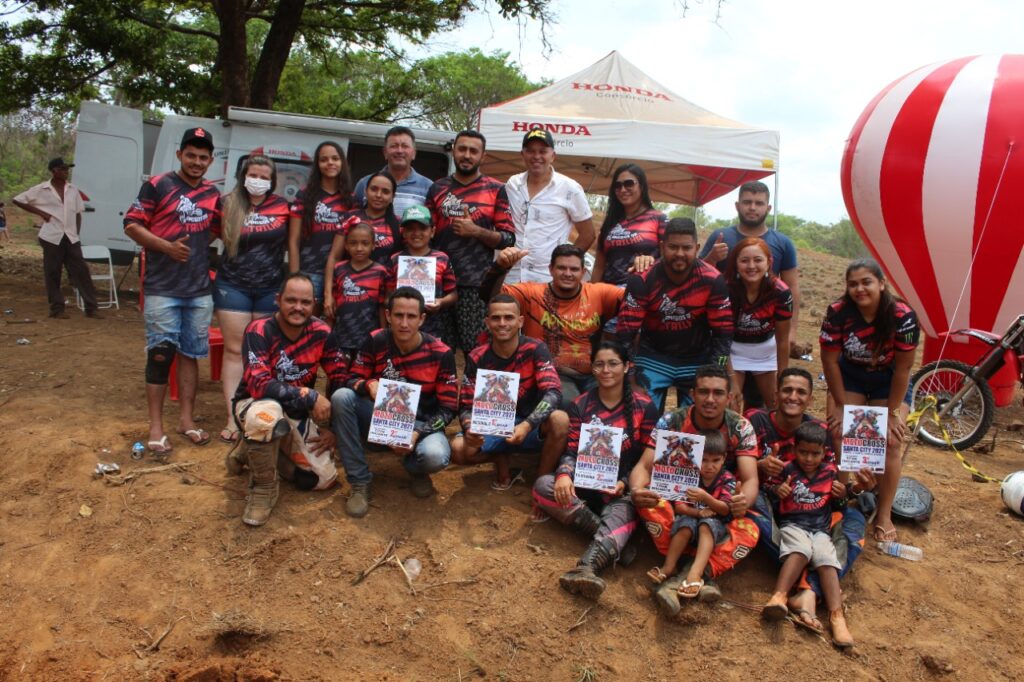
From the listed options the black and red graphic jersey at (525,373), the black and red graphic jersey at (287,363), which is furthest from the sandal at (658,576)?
the black and red graphic jersey at (287,363)

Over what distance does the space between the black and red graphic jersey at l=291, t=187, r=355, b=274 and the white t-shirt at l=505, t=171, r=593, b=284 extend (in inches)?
49.1

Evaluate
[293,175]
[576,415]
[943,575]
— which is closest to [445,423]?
[576,415]

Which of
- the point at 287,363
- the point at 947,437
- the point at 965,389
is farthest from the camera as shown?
the point at 965,389

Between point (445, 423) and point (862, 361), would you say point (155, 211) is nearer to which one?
point (445, 423)

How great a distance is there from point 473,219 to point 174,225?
200 centimetres

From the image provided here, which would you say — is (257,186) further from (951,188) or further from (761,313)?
(951,188)

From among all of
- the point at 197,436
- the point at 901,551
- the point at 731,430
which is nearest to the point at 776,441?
the point at 731,430

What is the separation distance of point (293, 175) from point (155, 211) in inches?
157

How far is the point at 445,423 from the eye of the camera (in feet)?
15.3

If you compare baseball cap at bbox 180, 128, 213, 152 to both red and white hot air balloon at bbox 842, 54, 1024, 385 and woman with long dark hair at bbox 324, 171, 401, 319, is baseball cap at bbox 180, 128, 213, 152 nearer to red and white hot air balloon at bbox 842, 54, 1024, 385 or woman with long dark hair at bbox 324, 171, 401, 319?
woman with long dark hair at bbox 324, 171, 401, 319

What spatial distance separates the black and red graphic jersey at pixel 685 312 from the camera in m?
4.71

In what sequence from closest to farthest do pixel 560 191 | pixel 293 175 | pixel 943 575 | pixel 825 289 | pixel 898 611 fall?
pixel 898 611
pixel 943 575
pixel 560 191
pixel 293 175
pixel 825 289

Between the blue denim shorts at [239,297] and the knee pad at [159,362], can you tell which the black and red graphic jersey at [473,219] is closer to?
the blue denim shorts at [239,297]

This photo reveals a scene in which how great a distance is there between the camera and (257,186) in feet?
16.3
